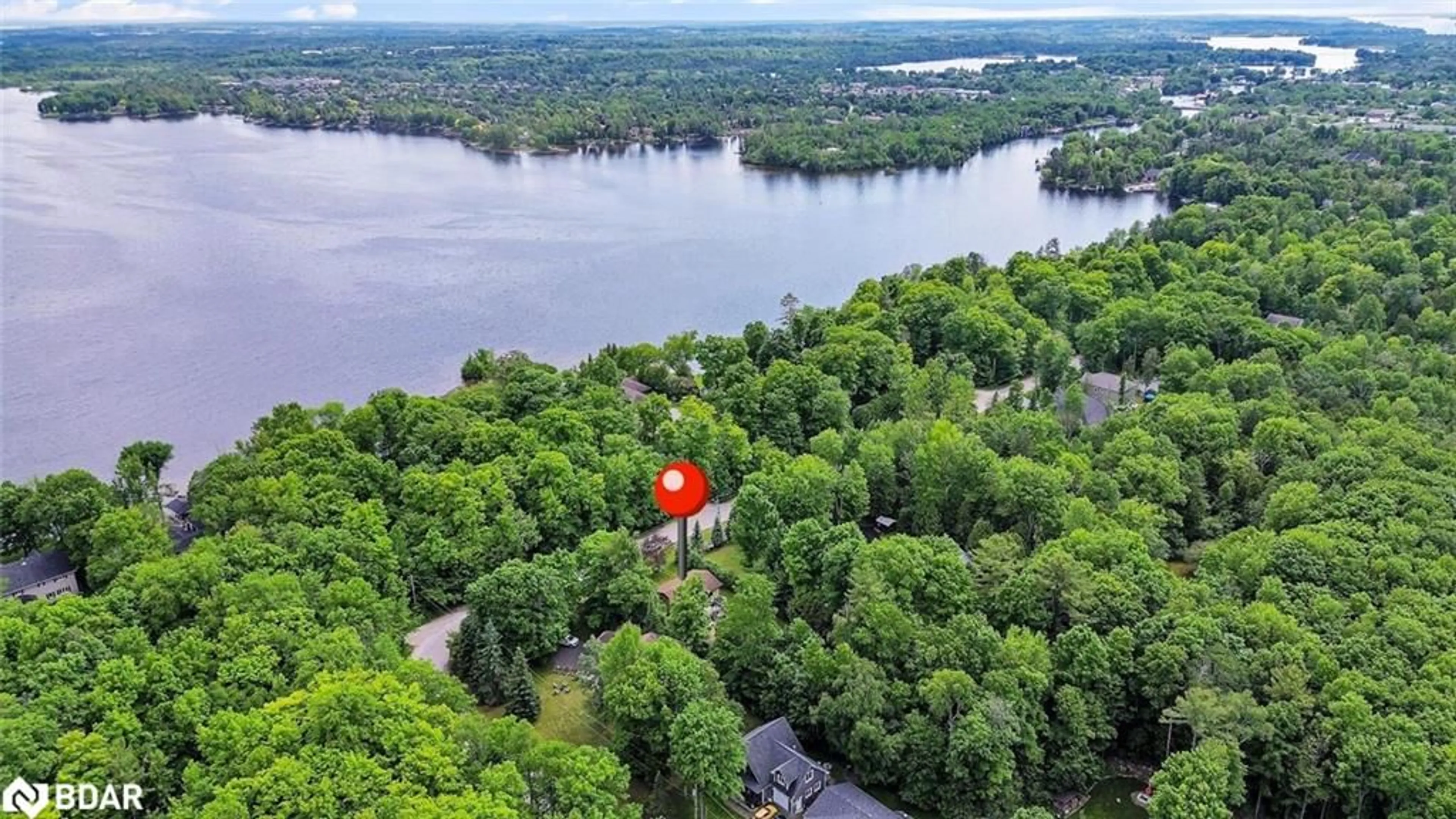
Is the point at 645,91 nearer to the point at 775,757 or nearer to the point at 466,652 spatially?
the point at 466,652

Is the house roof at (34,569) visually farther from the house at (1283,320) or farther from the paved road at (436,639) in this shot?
the house at (1283,320)

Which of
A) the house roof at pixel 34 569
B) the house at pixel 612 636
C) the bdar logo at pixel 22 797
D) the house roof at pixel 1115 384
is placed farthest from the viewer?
the house roof at pixel 1115 384

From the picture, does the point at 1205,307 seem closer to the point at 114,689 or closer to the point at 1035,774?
the point at 1035,774

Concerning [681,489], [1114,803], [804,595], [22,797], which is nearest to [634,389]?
[681,489]

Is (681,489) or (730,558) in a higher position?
(681,489)

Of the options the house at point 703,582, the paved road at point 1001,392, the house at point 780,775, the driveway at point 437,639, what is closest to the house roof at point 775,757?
the house at point 780,775
